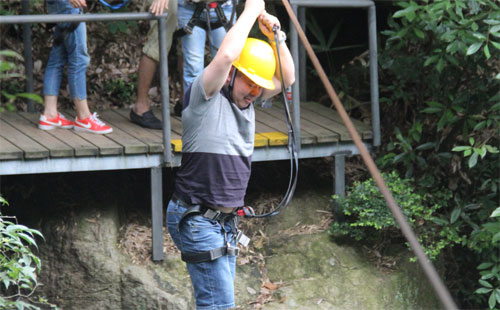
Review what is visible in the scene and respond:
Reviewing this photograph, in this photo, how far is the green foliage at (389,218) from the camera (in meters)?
6.02

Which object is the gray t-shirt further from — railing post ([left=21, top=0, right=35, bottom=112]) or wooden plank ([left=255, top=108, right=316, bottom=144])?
railing post ([left=21, top=0, right=35, bottom=112])

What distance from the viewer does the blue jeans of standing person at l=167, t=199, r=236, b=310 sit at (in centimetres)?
399

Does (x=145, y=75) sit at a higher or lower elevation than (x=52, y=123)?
higher

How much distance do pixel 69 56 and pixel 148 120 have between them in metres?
0.78

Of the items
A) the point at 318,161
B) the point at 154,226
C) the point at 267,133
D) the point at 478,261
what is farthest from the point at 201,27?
the point at 478,261

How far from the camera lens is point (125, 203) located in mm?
6320

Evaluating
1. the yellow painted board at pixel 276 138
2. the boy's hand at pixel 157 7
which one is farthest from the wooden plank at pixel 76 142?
the yellow painted board at pixel 276 138

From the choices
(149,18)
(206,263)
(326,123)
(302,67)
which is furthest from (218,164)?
(302,67)

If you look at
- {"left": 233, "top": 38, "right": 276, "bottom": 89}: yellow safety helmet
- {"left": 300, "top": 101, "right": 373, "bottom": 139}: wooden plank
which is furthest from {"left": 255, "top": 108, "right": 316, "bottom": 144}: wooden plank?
{"left": 233, "top": 38, "right": 276, "bottom": 89}: yellow safety helmet

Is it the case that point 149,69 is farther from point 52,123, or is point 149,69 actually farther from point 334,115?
point 334,115

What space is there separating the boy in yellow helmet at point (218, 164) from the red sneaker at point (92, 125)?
6.39 ft

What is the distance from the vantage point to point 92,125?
5.93m

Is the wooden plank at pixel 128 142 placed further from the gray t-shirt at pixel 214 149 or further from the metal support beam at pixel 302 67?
the metal support beam at pixel 302 67

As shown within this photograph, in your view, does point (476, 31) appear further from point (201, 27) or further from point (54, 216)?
point (54, 216)
